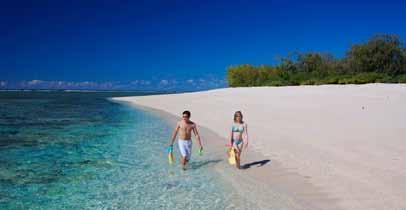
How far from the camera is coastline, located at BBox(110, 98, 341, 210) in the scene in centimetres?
685

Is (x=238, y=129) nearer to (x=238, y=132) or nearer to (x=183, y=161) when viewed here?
(x=238, y=132)

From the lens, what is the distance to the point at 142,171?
9719 millimetres

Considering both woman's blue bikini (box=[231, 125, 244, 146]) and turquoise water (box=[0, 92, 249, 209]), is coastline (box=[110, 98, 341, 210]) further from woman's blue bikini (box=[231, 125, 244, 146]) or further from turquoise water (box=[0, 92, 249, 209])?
woman's blue bikini (box=[231, 125, 244, 146])

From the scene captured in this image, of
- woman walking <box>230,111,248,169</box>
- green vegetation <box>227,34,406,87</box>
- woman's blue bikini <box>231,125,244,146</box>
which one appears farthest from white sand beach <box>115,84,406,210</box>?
green vegetation <box>227,34,406,87</box>

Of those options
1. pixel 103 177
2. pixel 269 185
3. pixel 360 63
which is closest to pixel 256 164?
pixel 269 185

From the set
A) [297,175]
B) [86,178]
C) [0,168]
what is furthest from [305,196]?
[0,168]

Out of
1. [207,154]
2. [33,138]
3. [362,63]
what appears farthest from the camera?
[362,63]

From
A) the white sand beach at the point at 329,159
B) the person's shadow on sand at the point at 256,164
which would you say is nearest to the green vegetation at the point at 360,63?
the white sand beach at the point at 329,159

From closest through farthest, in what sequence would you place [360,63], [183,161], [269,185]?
[269,185], [183,161], [360,63]

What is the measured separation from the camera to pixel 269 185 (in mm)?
8117

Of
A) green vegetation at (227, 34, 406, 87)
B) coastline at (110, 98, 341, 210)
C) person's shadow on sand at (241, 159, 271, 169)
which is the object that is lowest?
coastline at (110, 98, 341, 210)

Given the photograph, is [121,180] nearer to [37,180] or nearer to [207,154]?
[37,180]

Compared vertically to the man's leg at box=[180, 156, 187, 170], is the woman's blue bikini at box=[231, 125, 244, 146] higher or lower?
higher

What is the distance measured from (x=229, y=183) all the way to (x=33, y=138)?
36.3ft
